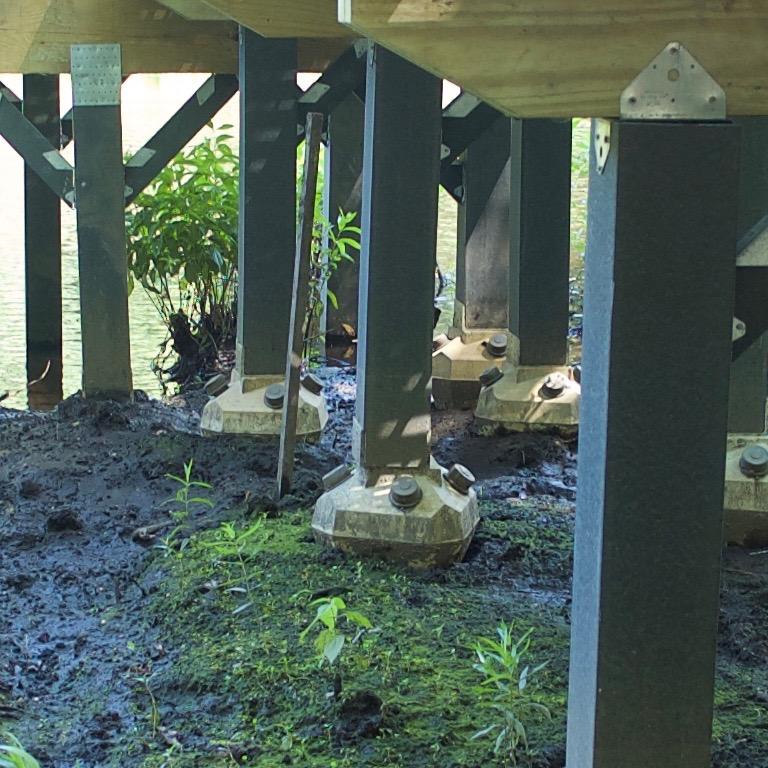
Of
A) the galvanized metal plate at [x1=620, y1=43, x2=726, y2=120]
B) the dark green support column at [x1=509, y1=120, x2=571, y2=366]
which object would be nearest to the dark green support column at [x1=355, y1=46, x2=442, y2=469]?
the dark green support column at [x1=509, y1=120, x2=571, y2=366]

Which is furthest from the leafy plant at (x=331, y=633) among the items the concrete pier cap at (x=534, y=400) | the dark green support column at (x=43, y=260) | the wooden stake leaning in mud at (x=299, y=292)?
the dark green support column at (x=43, y=260)

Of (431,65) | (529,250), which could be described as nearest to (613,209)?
(431,65)

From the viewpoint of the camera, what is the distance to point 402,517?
4457 mm

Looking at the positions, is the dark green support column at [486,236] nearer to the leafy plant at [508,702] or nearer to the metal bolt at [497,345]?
the metal bolt at [497,345]

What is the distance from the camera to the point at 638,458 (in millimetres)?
2404

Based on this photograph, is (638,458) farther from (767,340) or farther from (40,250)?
(40,250)

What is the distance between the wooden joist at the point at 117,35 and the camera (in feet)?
21.8

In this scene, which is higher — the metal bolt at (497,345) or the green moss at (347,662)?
the metal bolt at (497,345)

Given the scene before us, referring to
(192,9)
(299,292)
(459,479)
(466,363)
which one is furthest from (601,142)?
(466,363)

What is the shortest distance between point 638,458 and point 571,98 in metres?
0.57

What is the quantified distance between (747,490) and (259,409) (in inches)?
83.2

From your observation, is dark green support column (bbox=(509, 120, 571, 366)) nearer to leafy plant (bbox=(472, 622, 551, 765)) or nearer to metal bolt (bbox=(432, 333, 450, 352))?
metal bolt (bbox=(432, 333, 450, 352))

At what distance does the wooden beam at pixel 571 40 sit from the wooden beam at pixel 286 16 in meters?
2.82

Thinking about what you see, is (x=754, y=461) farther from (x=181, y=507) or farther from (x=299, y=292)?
(x=181, y=507)
